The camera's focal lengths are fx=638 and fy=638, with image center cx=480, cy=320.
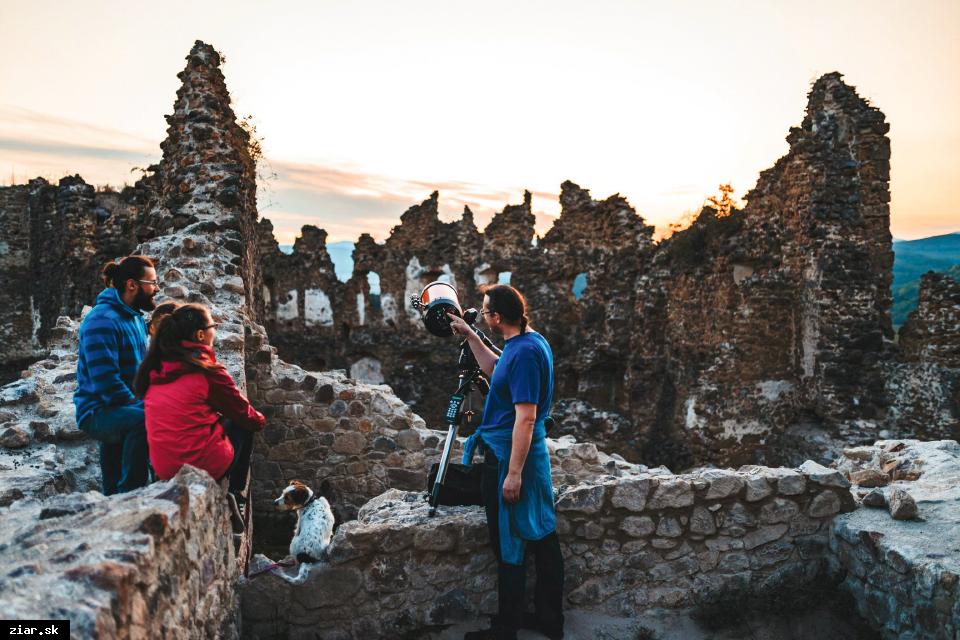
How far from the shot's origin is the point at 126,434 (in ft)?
11.7

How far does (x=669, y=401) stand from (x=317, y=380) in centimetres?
848

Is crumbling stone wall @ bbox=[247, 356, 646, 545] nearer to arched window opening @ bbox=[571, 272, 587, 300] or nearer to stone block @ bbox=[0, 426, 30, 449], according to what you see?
stone block @ bbox=[0, 426, 30, 449]

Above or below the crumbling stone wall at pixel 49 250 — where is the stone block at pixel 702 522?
below

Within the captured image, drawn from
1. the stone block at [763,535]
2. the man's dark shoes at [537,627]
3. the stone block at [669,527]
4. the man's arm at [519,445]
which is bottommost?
the man's dark shoes at [537,627]

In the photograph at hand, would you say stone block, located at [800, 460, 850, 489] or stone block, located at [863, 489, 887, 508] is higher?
stone block, located at [800, 460, 850, 489]

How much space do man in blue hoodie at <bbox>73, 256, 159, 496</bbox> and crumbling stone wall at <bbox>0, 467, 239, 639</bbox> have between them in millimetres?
623

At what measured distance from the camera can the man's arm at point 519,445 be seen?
10.9 feet

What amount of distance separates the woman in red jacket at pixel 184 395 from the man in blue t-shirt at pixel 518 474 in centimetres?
139

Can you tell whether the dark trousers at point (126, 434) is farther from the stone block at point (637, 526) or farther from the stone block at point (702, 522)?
the stone block at point (702, 522)

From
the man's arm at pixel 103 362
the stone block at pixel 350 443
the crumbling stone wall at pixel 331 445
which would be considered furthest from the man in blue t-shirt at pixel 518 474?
the stone block at pixel 350 443

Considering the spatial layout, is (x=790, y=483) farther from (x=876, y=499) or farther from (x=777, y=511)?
(x=876, y=499)

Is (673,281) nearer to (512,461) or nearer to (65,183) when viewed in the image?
(512,461)

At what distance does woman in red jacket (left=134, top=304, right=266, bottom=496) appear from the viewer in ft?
10.1

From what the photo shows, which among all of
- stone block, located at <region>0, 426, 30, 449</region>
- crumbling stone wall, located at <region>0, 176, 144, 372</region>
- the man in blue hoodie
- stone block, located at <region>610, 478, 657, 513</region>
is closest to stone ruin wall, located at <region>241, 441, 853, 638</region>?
stone block, located at <region>610, 478, 657, 513</region>
